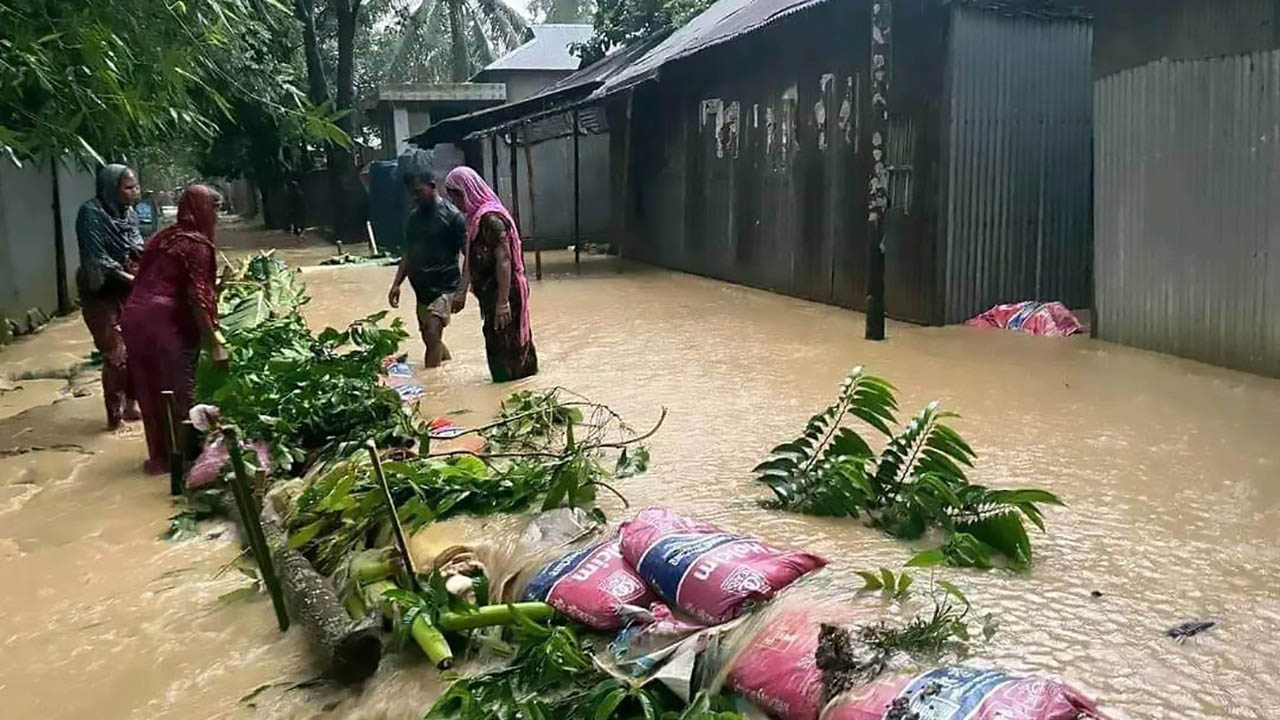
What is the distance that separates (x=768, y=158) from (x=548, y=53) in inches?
664

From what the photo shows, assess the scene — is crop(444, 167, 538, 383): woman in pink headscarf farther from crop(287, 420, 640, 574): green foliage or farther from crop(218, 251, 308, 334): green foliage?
crop(287, 420, 640, 574): green foliage

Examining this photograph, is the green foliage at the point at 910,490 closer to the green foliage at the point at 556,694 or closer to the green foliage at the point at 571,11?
the green foliage at the point at 556,694

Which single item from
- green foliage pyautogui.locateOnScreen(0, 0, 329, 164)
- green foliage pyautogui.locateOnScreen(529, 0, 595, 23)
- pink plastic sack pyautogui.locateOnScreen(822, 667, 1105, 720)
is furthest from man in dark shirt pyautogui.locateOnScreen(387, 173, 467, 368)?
green foliage pyautogui.locateOnScreen(529, 0, 595, 23)

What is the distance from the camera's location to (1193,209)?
6996mm

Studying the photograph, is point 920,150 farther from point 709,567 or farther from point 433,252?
point 709,567

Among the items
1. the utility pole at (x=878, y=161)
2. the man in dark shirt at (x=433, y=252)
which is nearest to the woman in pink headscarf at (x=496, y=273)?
the man in dark shirt at (x=433, y=252)

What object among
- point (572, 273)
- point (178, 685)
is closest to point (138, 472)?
point (178, 685)

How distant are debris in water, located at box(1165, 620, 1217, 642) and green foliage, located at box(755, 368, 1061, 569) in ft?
1.71

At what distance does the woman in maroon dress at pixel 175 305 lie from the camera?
5703mm

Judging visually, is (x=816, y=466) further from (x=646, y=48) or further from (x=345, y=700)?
(x=646, y=48)

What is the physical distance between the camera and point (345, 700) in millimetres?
3283

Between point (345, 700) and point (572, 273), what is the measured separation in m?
13.2

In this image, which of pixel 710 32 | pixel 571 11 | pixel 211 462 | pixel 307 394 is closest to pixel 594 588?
pixel 307 394

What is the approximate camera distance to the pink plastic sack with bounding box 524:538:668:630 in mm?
3004
